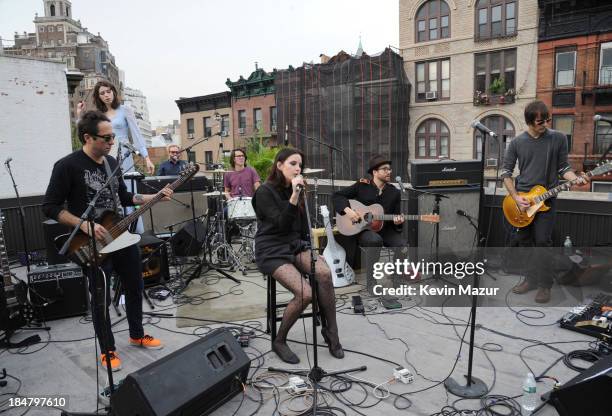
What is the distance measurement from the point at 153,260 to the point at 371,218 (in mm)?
2982

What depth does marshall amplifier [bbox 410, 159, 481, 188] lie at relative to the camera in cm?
551

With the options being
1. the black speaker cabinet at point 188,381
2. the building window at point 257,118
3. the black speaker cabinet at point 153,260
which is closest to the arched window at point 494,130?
the building window at point 257,118

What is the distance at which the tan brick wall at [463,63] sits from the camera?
19891mm

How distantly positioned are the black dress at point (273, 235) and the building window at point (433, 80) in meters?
20.8

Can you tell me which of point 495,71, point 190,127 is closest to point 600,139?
point 495,71

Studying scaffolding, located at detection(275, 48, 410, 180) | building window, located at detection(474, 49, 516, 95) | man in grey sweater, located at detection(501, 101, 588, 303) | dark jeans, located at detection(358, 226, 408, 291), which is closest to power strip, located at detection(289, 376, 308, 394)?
dark jeans, located at detection(358, 226, 408, 291)

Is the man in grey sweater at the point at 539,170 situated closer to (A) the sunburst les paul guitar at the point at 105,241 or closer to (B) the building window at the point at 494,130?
(A) the sunburst les paul guitar at the point at 105,241

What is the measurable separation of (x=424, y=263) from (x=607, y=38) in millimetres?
18215

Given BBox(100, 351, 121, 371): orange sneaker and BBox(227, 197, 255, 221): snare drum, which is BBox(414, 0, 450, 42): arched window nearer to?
BBox(227, 197, 255, 221): snare drum

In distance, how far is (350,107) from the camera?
80.1 ft

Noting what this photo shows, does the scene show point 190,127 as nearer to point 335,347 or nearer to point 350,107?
point 350,107

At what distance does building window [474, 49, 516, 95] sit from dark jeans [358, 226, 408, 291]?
18.1m

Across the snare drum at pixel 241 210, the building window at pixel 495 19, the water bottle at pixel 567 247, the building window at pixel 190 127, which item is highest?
the building window at pixel 495 19

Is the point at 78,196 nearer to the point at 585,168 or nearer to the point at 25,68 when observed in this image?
the point at 25,68
